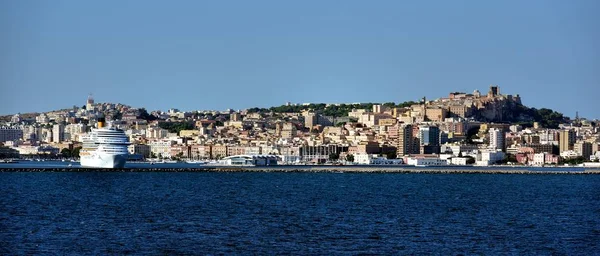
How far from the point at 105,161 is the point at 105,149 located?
59.3 inches

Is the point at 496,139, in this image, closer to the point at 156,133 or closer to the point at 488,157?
the point at 488,157

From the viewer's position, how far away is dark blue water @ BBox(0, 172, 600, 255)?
25.7m

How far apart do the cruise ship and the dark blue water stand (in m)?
34.2

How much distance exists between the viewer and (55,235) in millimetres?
27344

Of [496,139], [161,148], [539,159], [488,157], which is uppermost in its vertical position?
[496,139]

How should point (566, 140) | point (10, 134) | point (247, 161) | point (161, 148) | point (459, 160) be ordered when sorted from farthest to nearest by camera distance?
1. point (10, 134)
2. point (161, 148)
3. point (566, 140)
4. point (459, 160)
5. point (247, 161)

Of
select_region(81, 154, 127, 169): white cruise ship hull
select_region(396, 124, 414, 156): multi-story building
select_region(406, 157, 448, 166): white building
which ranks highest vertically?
select_region(396, 124, 414, 156): multi-story building

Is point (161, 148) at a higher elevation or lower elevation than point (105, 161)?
higher

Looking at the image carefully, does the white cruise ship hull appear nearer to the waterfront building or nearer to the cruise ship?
the cruise ship

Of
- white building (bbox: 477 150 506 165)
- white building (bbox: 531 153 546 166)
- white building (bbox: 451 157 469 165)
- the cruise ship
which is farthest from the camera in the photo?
white building (bbox: 451 157 469 165)

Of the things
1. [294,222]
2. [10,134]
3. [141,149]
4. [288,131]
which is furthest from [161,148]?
[294,222]

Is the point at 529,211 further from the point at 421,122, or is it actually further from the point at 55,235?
the point at 421,122

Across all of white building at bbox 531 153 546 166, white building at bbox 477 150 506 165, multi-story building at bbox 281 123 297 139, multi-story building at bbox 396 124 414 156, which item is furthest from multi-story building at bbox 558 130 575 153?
multi-story building at bbox 281 123 297 139

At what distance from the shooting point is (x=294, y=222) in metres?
31.5
